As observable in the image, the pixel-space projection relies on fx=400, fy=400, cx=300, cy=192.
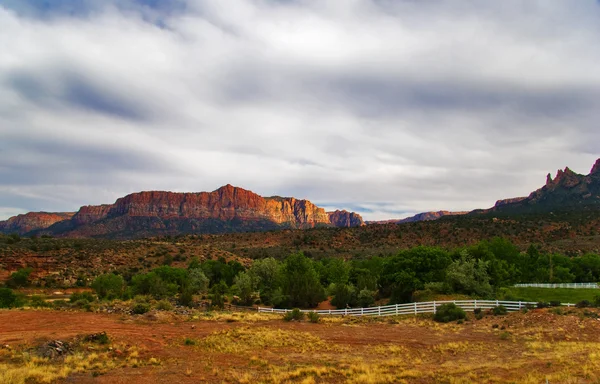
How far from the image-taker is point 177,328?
25.5 meters

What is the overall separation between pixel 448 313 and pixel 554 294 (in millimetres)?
22787

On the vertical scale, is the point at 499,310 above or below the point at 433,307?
above

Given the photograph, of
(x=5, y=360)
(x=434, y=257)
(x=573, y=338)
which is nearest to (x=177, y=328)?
(x=5, y=360)

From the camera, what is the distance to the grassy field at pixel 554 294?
130 feet

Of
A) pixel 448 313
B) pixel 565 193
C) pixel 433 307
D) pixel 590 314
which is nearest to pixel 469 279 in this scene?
pixel 433 307

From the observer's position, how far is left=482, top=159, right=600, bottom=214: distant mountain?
139 m

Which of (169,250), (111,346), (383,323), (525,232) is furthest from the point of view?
(525,232)

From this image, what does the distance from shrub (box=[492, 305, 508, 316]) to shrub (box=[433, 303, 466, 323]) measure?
2.29 meters

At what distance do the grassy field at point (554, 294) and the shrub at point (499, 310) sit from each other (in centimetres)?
659

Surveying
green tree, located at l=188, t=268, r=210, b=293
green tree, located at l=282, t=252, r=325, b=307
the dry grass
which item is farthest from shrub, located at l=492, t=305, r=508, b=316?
green tree, located at l=188, t=268, r=210, b=293

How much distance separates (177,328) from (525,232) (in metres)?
94.3

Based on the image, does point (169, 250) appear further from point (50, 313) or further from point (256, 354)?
point (256, 354)

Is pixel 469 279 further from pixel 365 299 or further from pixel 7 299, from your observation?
pixel 7 299

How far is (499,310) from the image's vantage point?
29672 millimetres
